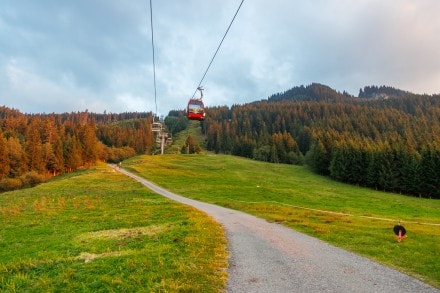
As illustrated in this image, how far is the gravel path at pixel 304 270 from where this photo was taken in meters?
10.7

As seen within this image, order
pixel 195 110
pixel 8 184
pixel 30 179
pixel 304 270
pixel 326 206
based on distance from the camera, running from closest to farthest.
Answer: pixel 304 270
pixel 195 110
pixel 326 206
pixel 8 184
pixel 30 179

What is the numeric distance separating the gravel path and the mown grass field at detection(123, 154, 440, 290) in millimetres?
1189

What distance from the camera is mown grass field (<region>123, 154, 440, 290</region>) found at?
1660 centimetres

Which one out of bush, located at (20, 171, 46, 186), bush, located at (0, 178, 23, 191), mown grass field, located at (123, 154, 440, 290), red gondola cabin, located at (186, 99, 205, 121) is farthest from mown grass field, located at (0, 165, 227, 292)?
bush, located at (20, 171, 46, 186)

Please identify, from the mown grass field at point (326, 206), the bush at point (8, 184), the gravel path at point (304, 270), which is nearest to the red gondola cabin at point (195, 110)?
the mown grass field at point (326, 206)

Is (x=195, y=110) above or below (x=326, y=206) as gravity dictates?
above

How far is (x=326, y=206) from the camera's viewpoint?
50.7m

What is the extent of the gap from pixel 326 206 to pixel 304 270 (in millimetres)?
40578

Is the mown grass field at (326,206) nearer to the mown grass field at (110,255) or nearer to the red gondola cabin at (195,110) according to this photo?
the mown grass field at (110,255)

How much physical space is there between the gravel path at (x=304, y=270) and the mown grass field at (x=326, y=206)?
1.19 m

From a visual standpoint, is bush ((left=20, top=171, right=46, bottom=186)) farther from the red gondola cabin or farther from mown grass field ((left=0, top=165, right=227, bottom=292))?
the red gondola cabin

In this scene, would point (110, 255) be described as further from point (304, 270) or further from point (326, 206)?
point (326, 206)

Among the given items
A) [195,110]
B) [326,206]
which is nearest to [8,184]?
[195,110]

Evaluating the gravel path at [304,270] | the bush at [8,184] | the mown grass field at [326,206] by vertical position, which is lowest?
the bush at [8,184]
